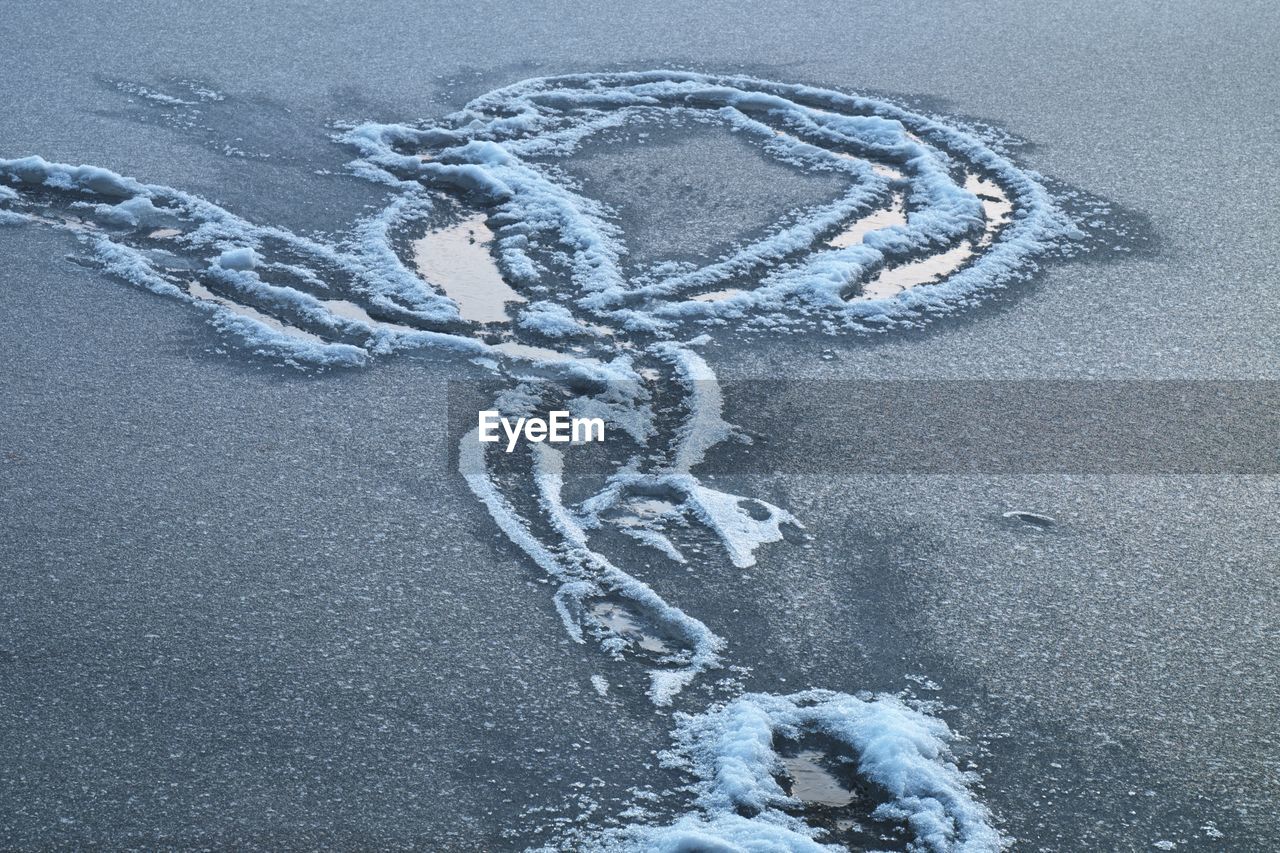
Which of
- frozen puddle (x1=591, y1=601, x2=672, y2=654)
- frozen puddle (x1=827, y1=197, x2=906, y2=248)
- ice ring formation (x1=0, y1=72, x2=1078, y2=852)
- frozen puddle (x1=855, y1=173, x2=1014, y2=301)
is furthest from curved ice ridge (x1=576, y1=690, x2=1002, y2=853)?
frozen puddle (x1=827, y1=197, x2=906, y2=248)

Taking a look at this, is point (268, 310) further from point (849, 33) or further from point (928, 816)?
point (849, 33)

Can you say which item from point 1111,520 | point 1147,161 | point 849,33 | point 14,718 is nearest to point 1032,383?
point 1111,520

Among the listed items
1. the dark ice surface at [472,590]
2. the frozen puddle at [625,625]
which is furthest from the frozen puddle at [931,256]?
the frozen puddle at [625,625]

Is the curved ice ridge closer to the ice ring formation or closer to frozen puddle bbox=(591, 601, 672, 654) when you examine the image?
the ice ring formation

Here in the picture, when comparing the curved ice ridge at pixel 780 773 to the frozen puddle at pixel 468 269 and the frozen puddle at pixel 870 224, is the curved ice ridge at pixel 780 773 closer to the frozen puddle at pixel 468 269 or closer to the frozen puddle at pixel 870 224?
the frozen puddle at pixel 468 269

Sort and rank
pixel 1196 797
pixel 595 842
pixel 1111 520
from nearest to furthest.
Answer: pixel 595 842 < pixel 1196 797 < pixel 1111 520
